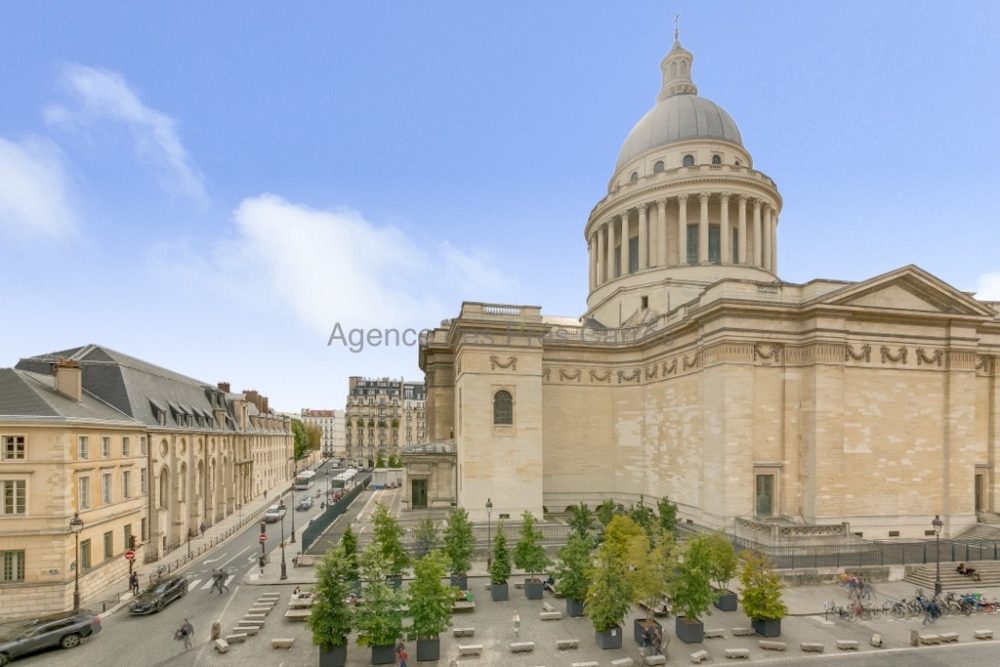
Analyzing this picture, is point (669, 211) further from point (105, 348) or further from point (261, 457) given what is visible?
point (261, 457)

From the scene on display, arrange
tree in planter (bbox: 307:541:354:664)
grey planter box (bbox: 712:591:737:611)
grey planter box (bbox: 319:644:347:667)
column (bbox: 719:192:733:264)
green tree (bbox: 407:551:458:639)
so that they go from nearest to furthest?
tree in planter (bbox: 307:541:354:664) → grey planter box (bbox: 319:644:347:667) → green tree (bbox: 407:551:458:639) → grey planter box (bbox: 712:591:737:611) → column (bbox: 719:192:733:264)

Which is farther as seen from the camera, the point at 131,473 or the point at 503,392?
the point at 503,392

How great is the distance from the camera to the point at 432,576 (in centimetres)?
1716

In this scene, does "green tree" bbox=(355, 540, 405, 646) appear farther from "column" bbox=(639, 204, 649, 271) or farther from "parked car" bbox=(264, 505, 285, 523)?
"column" bbox=(639, 204, 649, 271)

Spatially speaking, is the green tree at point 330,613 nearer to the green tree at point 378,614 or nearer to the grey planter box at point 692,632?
the green tree at point 378,614

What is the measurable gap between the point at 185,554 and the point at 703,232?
42939mm

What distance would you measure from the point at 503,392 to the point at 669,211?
21.3 metres

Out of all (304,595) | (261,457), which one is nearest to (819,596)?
(304,595)

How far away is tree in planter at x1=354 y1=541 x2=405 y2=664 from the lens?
16.6m

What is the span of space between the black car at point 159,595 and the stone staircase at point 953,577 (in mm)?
33126

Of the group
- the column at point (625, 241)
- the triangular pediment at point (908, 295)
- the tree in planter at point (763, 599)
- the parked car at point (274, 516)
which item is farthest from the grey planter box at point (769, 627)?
the parked car at point (274, 516)

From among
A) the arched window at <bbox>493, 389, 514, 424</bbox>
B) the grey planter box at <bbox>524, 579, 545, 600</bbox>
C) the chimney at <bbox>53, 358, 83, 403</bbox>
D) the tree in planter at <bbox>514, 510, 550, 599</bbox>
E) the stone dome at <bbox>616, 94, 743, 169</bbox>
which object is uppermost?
the stone dome at <bbox>616, 94, 743, 169</bbox>

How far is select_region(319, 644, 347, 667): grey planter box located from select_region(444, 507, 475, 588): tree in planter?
7.08 m

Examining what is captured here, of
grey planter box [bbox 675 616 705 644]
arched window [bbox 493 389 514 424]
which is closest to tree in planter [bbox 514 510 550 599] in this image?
grey planter box [bbox 675 616 705 644]
